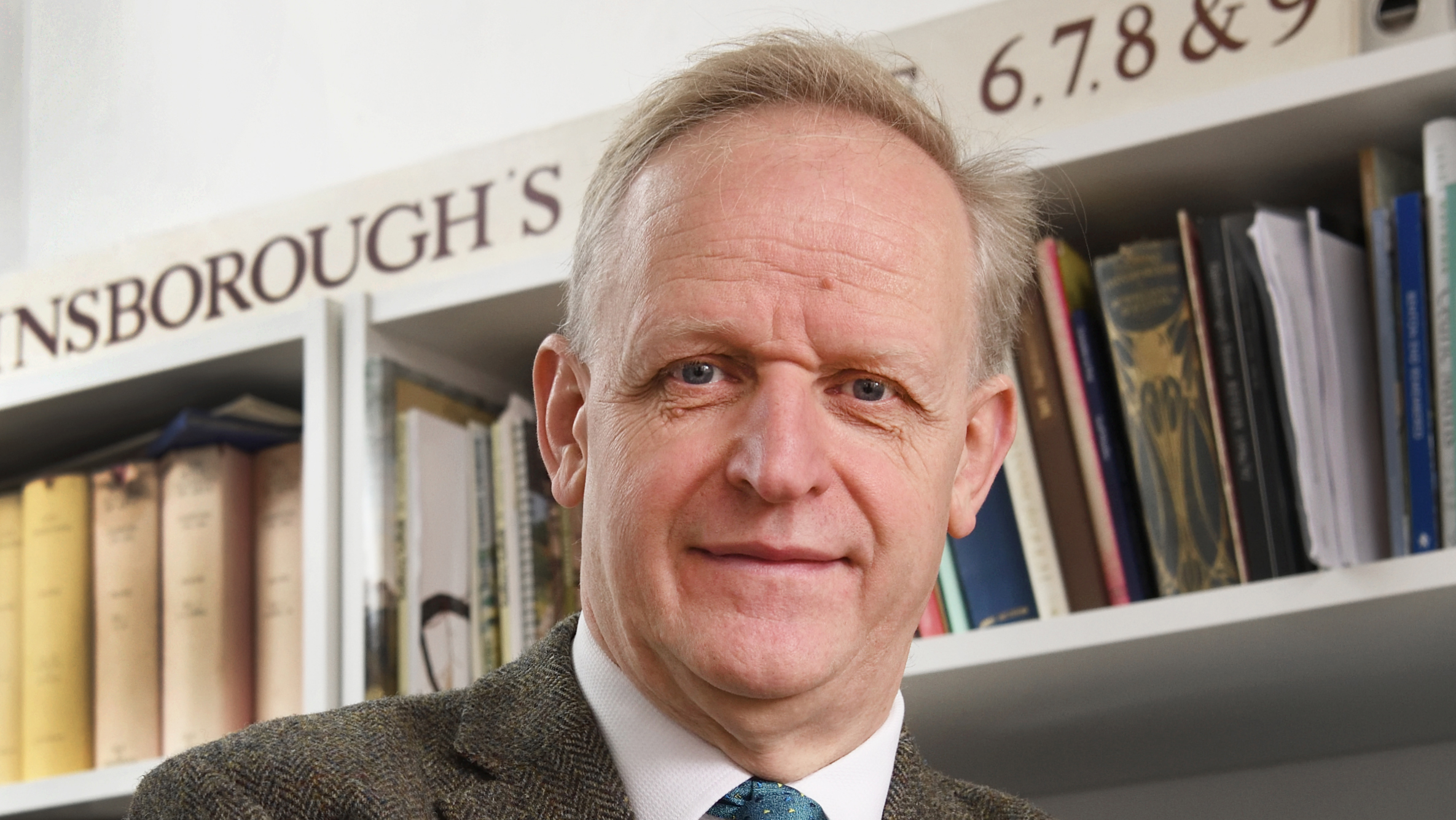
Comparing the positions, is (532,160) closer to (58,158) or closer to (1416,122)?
(1416,122)

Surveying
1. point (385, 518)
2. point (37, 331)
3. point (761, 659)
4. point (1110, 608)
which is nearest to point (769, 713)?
point (761, 659)

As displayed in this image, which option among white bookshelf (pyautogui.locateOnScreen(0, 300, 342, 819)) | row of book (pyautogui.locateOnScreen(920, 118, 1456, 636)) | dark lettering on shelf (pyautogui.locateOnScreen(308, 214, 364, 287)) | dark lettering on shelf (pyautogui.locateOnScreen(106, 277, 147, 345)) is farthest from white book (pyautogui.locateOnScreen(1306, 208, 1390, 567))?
dark lettering on shelf (pyautogui.locateOnScreen(106, 277, 147, 345))

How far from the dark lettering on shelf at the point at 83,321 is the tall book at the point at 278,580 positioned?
357 mm

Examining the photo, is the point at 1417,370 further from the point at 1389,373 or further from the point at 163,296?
the point at 163,296

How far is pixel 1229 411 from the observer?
3.79 feet

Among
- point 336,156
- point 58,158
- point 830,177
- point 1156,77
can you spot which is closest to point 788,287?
point 830,177

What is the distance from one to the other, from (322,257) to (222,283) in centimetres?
13

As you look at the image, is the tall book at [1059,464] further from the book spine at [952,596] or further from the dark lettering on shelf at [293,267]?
the dark lettering on shelf at [293,267]

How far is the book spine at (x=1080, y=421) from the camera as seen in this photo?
120 centimetres

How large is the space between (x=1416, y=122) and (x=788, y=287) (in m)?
0.61

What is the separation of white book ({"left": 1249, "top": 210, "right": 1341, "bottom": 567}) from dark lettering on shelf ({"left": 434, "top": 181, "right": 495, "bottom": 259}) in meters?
0.83

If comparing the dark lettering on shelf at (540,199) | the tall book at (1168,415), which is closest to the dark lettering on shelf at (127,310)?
the dark lettering on shelf at (540,199)

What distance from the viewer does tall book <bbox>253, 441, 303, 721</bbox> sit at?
144 centimetres

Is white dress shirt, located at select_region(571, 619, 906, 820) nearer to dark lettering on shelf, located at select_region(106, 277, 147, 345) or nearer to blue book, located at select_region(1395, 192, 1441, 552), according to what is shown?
blue book, located at select_region(1395, 192, 1441, 552)
